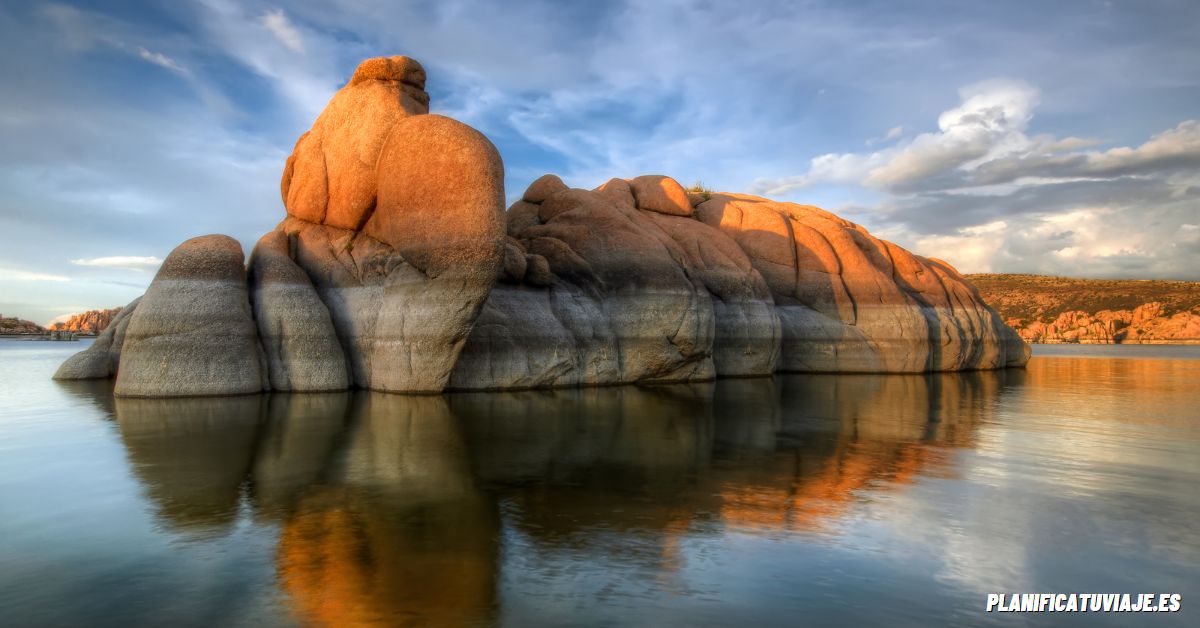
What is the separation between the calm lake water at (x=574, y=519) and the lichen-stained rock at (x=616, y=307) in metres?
5.65

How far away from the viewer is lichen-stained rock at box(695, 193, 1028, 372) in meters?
28.2

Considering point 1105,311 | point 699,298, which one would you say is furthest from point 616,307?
point 1105,311

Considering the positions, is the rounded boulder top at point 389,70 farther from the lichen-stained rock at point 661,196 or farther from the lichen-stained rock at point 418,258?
the lichen-stained rock at point 661,196

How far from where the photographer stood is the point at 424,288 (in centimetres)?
1572

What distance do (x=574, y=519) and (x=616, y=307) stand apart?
14977 millimetres

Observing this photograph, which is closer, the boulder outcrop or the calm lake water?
the calm lake water

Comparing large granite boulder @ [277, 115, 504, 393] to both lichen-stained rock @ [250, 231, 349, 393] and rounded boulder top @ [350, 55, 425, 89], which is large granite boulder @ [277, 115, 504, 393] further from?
rounded boulder top @ [350, 55, 425, 89]

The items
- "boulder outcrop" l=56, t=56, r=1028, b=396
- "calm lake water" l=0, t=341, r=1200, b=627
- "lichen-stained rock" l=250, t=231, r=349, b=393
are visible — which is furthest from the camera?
"lichen-stained rock" l=250, t=231, r=349, b=393

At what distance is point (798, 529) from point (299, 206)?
52.9 feet

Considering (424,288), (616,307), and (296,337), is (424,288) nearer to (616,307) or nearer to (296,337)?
(296,337)

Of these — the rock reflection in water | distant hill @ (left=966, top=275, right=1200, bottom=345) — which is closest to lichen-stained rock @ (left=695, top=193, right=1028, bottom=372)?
the rock reflection in water

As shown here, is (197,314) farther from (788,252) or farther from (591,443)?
(788,252)

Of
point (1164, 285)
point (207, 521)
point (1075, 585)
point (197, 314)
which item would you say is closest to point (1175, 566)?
point (1075, 585)

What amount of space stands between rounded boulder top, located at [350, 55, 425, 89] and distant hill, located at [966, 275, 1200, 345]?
93.1 metres
